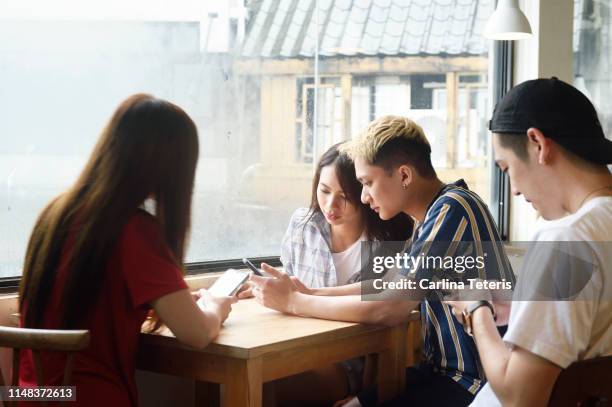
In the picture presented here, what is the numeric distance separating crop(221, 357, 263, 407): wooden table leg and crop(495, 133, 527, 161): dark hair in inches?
32.2

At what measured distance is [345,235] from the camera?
2922mm

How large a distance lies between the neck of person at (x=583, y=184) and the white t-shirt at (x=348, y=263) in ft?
4.56

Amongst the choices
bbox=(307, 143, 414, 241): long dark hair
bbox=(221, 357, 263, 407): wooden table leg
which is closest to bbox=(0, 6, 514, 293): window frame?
bbox=(307, 143, 414, 241): long dark hair

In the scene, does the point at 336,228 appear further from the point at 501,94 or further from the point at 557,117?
the point at 501,94

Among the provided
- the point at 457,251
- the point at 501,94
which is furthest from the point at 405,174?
the point at 501,94

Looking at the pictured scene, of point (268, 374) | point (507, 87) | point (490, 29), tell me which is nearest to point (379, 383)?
point (268, 374)

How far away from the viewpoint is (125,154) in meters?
1.88

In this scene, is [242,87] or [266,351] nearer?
[266,351]

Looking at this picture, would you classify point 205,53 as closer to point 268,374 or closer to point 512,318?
point 268,374

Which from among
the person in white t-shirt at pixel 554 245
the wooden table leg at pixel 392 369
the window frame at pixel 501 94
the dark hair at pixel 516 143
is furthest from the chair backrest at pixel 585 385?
the window frame at pixel 501 94

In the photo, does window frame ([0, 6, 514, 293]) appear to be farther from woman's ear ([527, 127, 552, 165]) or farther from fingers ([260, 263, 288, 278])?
woman's ear ([527, 127, 552, 165])

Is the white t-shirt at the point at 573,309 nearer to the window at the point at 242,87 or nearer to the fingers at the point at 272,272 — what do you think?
the fingers at the point at 272,272

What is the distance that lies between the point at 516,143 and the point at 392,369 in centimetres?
106

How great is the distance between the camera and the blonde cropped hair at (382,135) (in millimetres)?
2396
